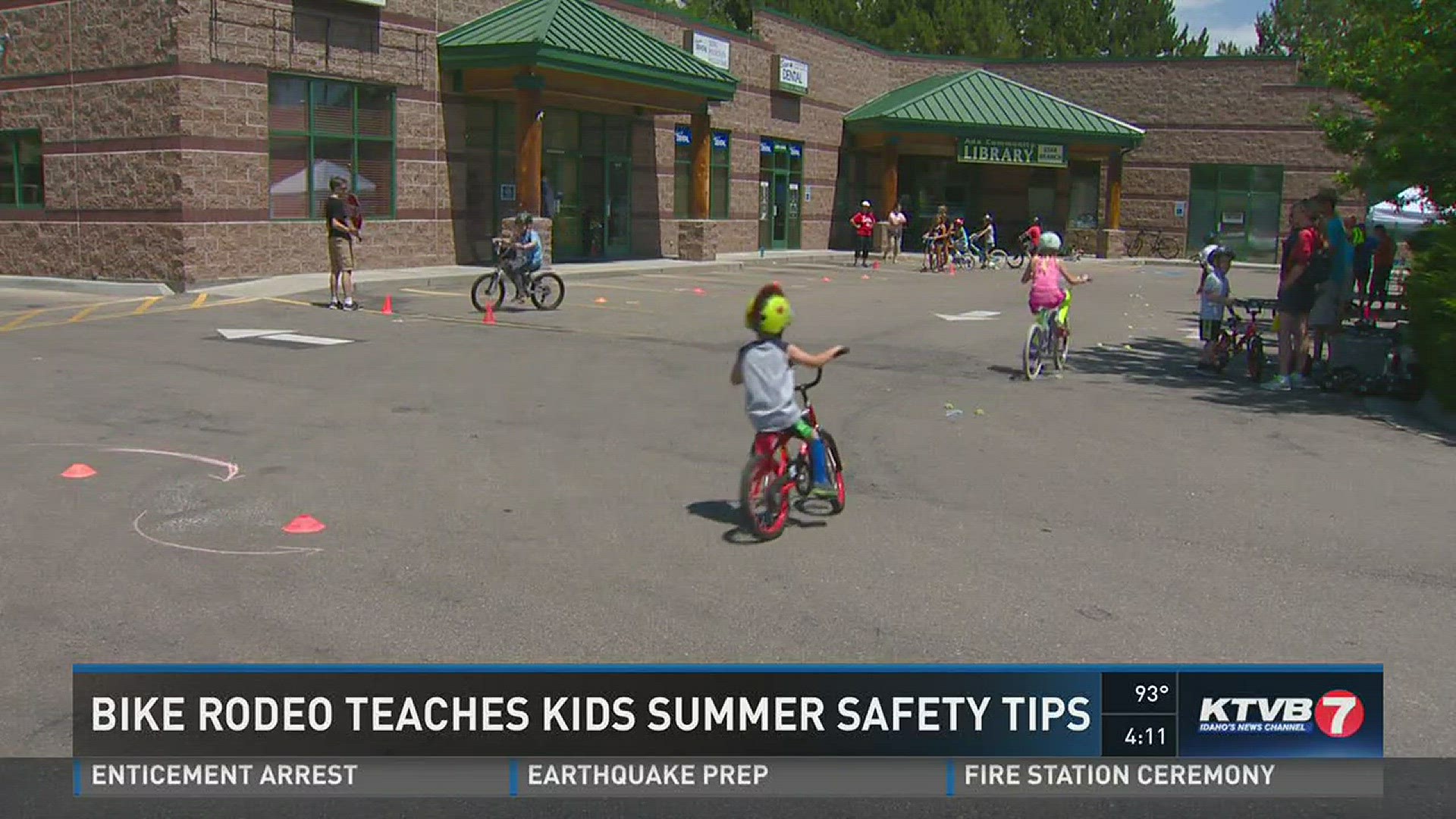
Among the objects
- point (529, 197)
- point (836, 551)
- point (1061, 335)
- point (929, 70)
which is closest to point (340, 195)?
point (529, 197)

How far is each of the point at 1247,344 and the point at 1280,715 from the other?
39.7 ft

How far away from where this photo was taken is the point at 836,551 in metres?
7.24

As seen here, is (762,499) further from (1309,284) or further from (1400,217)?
(1400,217)

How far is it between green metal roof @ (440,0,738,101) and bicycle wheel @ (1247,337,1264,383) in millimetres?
14817

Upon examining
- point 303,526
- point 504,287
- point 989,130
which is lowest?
point 303,526

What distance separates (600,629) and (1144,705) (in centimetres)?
245

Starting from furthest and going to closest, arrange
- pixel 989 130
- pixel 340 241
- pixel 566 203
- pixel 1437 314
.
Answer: pixel 989 130 → pixel 566 203 → pixel 340 241 → pixel 1437 314

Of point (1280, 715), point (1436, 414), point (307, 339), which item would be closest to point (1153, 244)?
point (1436, 414)

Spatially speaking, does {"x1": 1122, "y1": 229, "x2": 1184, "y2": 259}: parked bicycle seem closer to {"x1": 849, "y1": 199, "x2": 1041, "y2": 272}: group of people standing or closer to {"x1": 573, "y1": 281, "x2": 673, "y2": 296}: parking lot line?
{"x1": 849, "y1": 199, "x2": 1041, "y2": 272}: group of people standing

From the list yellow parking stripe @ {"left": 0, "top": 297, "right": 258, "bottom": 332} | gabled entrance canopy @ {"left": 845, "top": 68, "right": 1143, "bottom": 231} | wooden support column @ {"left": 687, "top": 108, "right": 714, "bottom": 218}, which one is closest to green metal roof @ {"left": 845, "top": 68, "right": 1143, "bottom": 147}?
gabled entrance canopy @ {"left": 845, "top": 68, "right": 1143, "bottom": 231}

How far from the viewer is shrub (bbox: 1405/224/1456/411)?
12.2 metres

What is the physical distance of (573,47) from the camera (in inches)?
998

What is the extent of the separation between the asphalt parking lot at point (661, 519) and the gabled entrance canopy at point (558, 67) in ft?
36.1

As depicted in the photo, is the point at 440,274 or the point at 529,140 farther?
the point at 529,140
